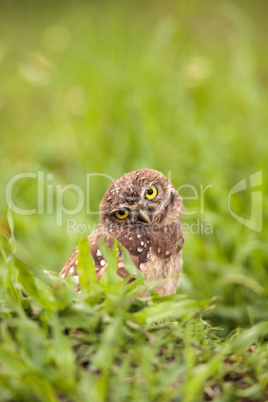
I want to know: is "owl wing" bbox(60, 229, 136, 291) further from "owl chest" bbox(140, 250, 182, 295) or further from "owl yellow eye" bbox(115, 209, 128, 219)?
"owl yellow eye" bbox(115, 209, 128, 219)

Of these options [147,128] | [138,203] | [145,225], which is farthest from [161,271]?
[147,128]

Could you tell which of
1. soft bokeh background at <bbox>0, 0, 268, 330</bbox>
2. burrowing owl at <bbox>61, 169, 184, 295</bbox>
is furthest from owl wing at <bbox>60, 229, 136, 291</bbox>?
soft bokeh background at <bbox>0, 0, 268, 330</bbox>

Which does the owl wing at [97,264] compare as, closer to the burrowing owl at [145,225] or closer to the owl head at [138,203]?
the burrowing owl at [145,225]

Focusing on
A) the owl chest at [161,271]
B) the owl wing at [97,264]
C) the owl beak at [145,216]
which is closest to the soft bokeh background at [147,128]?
the owl chest at [161,271]

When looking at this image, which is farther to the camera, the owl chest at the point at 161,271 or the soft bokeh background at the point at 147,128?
the soft bokeh background at the point at 147,128

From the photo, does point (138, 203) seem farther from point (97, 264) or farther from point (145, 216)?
point (97, 264)

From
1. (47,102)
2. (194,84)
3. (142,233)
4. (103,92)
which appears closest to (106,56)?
(103,92)
